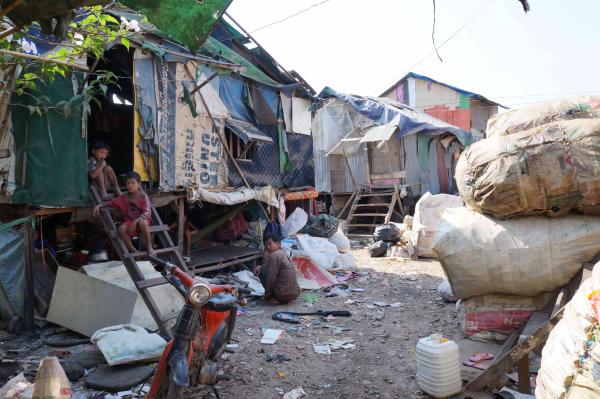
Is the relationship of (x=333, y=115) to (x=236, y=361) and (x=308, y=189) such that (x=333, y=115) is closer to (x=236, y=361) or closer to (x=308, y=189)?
(x=308, y=189)

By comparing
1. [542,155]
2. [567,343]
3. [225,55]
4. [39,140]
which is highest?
[225,55]

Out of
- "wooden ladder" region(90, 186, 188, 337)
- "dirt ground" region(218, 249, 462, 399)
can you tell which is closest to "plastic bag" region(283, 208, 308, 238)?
"dirt ground" region(218, 249, 462, 399)

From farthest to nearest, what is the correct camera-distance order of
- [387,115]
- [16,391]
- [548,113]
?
[387,115], [548,113], [16,391]

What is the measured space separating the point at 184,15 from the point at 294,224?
23.0 ft

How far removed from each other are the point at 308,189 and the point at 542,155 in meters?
7.25

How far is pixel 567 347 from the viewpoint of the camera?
245cm

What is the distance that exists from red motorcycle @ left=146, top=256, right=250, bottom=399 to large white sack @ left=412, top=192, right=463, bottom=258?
6523 mm

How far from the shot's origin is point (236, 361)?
432cm

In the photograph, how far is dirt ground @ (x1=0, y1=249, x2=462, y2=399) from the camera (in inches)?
149

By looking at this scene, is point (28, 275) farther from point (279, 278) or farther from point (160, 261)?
point (279, 278)

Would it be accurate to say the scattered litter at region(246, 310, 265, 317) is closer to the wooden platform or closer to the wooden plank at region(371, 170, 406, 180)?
the wooden platform

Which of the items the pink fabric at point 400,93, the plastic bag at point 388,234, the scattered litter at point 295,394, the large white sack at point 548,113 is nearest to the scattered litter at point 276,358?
the scattered litter at point 295,394

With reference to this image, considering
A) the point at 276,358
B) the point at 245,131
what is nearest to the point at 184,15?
the point at 276,358

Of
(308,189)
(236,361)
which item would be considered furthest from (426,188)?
(236,361)
